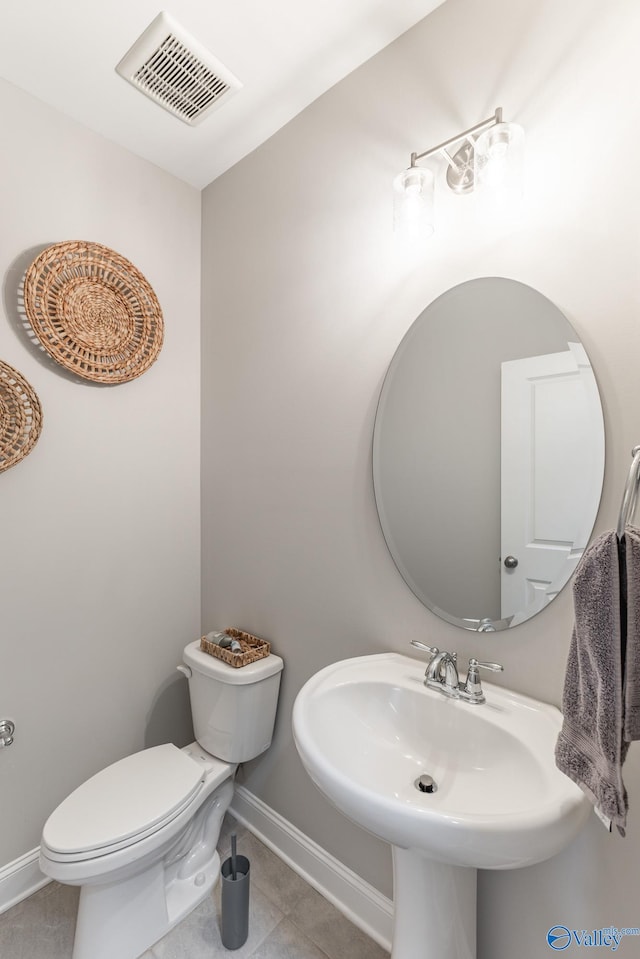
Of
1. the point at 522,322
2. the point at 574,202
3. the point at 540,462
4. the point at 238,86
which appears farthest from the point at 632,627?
the point at 238,86

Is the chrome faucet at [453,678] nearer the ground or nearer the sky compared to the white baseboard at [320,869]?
nearer the sky

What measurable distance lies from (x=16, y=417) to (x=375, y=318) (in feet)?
3.78

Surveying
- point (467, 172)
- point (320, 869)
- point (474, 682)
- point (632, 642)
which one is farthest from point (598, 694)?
point (320, 869)

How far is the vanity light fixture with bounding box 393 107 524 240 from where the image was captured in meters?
1.03

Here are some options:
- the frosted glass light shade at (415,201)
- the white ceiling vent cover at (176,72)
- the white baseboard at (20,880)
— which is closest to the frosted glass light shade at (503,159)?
the frosted glass light shade at (415,201)

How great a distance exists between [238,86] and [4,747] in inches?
85.2

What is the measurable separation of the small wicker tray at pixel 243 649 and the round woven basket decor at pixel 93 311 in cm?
102

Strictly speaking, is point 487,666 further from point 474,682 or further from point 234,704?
point 234,704

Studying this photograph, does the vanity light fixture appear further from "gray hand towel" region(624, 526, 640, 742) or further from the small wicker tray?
the small wicker tray

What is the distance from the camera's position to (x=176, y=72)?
4.47ft

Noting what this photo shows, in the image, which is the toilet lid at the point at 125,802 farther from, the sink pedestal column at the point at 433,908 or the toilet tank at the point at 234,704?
the sink pedestal column at the point at 433,908

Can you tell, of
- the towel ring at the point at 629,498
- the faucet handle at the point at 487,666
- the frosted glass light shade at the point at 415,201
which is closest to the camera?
the towel ring at the point at 629,498

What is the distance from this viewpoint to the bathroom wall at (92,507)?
1485mm

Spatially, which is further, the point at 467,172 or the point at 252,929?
the point at 252,929
